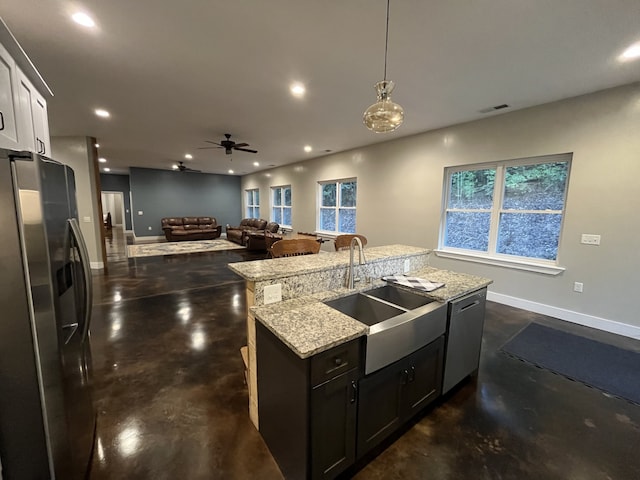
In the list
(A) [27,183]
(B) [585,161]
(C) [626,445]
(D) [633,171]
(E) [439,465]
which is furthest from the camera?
(B) [585,161]

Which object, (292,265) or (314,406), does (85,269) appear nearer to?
(292,265)

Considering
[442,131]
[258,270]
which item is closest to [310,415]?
[258,270]

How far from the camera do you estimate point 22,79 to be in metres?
1.87

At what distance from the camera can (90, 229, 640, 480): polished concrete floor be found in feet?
4.97

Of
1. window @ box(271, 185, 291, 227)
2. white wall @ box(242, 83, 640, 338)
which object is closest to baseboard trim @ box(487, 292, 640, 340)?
white wall @ box(242, 83, 640, 338)

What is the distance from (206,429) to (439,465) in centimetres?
144

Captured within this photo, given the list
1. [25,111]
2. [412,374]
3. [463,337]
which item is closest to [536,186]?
[463,337]

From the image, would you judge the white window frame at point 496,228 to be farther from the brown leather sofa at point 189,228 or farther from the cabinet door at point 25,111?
the brown leather sofa at point 189,228

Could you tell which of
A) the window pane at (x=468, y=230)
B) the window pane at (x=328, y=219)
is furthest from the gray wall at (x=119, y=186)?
the window pane at (x=468, y=230)

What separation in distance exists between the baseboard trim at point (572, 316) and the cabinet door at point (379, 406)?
320 centimetres

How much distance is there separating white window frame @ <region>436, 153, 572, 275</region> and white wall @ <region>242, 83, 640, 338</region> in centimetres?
9

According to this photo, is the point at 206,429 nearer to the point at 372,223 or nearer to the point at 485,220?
the point at 485,220

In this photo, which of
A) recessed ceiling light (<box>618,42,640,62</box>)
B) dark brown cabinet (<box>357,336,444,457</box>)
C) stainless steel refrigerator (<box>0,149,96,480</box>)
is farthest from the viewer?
recessed ceiling light (<box>618,42,640,62</box>)

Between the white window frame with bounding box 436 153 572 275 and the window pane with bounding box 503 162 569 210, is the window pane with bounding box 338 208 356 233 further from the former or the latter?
the window pane with bounding box 503 162 569 210
